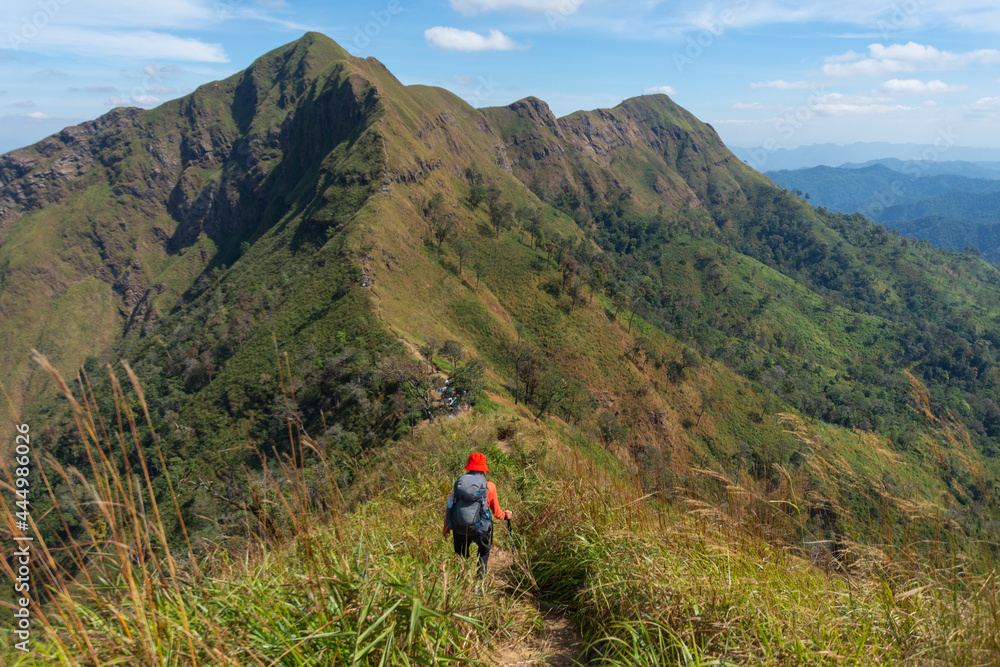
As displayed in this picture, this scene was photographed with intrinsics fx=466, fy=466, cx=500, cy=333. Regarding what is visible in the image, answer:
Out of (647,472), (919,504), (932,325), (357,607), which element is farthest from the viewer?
(932,325)

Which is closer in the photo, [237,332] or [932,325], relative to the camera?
[237,332]

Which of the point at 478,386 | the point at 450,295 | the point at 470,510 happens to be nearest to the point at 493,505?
the point at 470,510

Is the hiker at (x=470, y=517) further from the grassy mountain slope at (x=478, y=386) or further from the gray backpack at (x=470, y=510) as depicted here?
the grassy mountain slope at (x=478, y=386)

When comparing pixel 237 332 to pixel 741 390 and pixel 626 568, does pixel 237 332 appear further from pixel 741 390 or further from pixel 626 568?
pixel 741 390

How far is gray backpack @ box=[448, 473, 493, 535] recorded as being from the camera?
17.9ft

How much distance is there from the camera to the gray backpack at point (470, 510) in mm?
5465

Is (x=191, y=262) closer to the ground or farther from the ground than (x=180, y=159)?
closer to the ground

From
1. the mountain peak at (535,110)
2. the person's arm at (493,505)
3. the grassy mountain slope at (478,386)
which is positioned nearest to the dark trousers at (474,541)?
the person's arm at (493,505)

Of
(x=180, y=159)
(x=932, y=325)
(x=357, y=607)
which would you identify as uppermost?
(x=180, y=159)

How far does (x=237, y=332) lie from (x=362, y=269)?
14.3 metres

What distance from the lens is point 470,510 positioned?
18.0ft

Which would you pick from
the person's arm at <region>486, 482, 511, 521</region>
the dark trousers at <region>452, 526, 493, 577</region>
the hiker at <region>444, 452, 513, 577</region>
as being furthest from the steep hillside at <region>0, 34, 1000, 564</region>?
the dark trousers at <region>452, 526, 493, 577</region>

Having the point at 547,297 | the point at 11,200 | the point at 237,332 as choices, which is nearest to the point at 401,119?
the point at 547,297

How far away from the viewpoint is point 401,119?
79.9 meters
